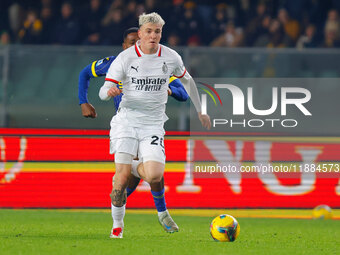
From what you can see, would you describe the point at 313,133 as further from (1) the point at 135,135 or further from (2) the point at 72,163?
(1) the point at 135,135

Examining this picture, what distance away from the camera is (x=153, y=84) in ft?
26.6

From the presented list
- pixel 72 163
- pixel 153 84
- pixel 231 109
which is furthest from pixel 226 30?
pixel 153 84

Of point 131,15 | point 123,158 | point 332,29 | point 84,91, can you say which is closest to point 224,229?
point 123,158

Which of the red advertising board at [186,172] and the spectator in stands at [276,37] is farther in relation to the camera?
the spectator in stands at [276,37]

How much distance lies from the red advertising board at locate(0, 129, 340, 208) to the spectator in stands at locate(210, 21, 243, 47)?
3.39 meters

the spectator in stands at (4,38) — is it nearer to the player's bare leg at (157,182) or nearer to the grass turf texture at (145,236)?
the grass turf texture at (145,236)

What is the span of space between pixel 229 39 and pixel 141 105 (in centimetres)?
692

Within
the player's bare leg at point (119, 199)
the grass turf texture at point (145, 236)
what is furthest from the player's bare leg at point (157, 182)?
the player's bare leg at point (119, 199)

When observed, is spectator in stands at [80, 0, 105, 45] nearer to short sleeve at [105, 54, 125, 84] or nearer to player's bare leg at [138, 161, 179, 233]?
player's bare leg at [138, 161, 179, 233]

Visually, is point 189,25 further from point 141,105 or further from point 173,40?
point 141,105

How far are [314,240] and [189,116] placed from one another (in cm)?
388

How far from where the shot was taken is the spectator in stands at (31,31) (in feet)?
48.0

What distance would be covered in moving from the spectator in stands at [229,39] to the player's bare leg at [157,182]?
6.66m

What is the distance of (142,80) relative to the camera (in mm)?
8055
